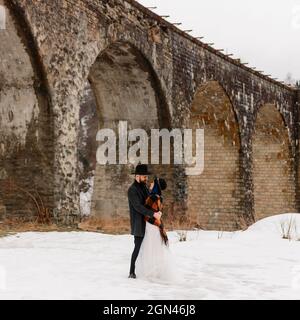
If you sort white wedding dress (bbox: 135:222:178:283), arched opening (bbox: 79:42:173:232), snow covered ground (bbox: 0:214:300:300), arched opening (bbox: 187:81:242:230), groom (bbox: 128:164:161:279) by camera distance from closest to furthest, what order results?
snow covered ground (bbox: 0:214:300:300) → white wedding dress (bbox: 135:222:178:283) → groom (bbox: 128:164:161:279) → arched opening (bbox: 79:42:173:232) → arched opening (bbox: 187:81:242:230)

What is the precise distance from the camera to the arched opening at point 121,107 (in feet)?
41.9

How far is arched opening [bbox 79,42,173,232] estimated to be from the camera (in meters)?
12.8

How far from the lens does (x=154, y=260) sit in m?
5.39

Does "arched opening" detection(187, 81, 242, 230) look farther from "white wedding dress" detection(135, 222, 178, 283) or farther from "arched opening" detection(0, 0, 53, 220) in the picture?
"white wedding dress" detection(135, 222, 178, 283)

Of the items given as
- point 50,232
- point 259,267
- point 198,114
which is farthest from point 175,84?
point 259,267

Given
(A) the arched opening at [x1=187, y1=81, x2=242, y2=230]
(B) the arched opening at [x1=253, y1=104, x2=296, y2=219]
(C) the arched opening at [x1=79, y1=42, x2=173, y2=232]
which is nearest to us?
(C) the arched opening at [x1=79, y1=42, x2=173, y2=232]

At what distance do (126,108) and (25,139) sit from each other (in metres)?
4.28

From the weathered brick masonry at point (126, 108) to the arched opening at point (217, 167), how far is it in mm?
32

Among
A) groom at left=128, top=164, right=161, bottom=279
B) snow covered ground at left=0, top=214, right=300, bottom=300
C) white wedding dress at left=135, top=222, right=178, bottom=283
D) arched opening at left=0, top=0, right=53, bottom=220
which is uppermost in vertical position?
arched opening at left=0, top=0, right=53, bottom=220

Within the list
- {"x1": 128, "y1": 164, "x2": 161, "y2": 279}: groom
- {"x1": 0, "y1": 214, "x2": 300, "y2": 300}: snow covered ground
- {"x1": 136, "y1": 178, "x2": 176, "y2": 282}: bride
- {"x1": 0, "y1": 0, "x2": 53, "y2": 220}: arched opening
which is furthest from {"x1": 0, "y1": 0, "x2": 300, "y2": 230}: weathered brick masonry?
{"x1": 136, "y1": 178, "x2": 176, "y2": 282}: bride

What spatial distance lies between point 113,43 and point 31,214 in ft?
13.7

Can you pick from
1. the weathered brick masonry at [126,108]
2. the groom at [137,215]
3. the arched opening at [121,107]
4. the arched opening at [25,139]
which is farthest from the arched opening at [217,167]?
the groom at [137,215]

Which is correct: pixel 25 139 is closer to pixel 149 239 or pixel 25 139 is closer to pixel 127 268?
pixel 127 268

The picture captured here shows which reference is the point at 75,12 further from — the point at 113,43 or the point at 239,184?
the point at 239,184
